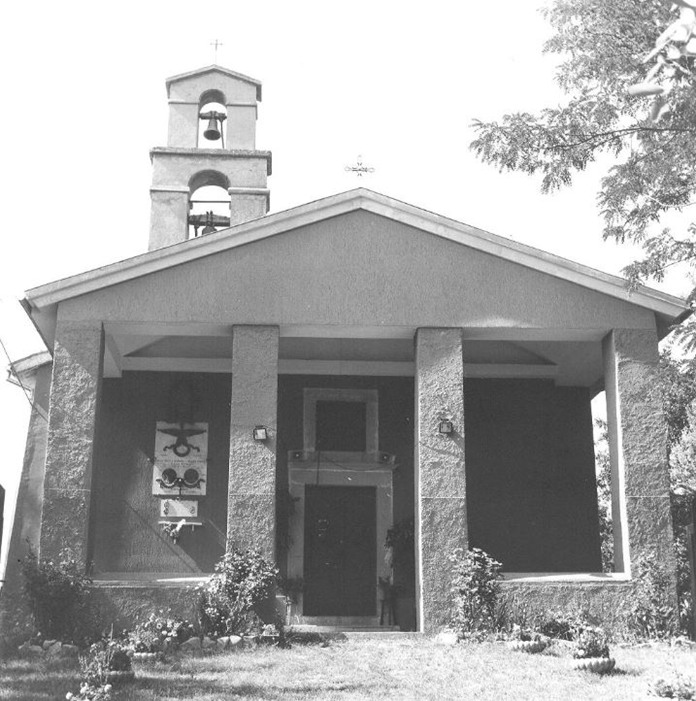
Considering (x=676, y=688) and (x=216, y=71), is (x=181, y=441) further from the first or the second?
(x=676, y=688)

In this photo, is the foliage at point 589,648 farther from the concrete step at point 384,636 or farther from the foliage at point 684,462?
the foliage at point 684,462

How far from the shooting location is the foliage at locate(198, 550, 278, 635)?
11594 millimetres

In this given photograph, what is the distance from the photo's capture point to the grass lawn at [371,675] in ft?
27.4

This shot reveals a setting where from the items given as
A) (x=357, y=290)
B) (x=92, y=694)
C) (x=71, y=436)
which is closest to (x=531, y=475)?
(x=357, y=290)

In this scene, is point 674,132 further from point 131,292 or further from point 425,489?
point 131,292

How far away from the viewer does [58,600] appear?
11.6 m

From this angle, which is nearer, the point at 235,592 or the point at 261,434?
the point at 235,592

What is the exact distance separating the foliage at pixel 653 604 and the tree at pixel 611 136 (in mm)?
3709

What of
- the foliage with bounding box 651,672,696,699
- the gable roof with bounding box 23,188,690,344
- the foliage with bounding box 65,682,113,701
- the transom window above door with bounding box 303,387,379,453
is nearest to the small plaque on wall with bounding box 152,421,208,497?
the transom window above door with bounding box 303,387,379,453

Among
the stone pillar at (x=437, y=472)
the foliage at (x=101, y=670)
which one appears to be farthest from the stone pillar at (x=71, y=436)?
the stone pillar at (x=437, y=472)

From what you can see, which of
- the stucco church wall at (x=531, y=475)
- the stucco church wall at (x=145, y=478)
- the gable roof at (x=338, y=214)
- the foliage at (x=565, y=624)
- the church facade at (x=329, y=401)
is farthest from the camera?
the stucco church wall at (x=531, y=475)

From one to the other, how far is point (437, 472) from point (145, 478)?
508 cm

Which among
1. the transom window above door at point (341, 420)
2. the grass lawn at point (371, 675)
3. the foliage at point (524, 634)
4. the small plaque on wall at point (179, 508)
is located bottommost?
the grass lawn at point (371, 675)

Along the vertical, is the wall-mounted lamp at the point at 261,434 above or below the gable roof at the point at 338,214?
below
